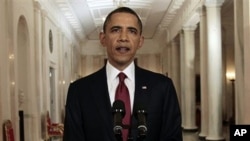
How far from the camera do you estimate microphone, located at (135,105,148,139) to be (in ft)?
7.89

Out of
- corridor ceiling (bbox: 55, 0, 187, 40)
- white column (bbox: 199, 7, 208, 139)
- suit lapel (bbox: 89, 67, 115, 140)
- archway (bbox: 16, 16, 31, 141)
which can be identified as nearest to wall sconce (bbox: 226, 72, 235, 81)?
corridor ceiling (bbox: 55, 0, 187, 40)

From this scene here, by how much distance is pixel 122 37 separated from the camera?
2.81 metres

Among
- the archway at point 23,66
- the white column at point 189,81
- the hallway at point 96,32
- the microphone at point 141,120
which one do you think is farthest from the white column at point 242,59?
the white column at point 189,81

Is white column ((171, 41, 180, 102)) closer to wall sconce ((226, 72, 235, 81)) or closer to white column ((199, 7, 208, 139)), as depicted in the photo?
wall sconce ((226, 72, 235, 81))

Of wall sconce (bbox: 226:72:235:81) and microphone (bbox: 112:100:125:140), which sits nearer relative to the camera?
microphone (bbox: 112:100:125:140)

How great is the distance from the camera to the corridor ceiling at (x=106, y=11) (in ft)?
63.8

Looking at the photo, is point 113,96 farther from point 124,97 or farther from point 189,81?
point 189,81

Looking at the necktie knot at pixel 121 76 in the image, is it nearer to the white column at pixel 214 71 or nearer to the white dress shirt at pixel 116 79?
the white dress shirt at pixel 116 79

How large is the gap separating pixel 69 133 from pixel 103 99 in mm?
324

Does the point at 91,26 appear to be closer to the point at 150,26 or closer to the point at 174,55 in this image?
the point at 150,26

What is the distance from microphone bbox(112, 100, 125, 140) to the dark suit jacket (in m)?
0.23

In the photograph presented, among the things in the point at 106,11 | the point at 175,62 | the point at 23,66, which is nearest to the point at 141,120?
the point at 23,66

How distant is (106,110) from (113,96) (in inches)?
4.4

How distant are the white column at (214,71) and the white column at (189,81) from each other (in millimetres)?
5816
